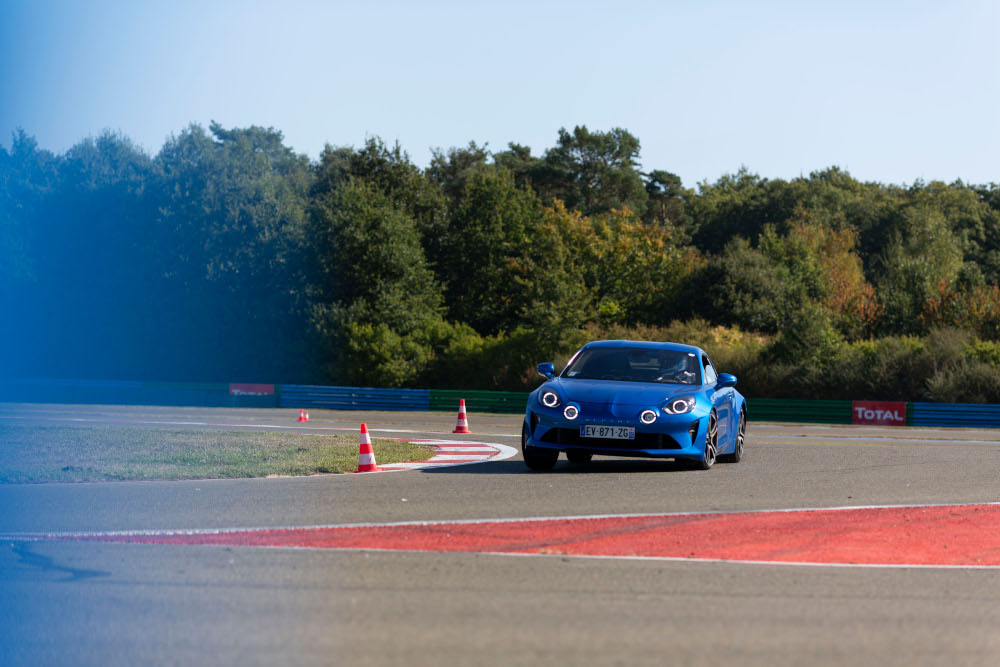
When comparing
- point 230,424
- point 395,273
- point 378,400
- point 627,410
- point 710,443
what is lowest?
point 230,424

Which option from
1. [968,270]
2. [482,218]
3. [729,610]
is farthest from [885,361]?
[729,610]

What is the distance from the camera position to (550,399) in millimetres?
13320

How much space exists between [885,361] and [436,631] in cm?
3968

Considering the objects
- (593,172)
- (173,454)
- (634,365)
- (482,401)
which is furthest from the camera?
(593,172)

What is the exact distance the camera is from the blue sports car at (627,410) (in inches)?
514

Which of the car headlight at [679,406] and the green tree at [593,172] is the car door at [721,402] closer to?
the car headlight at [679,406]

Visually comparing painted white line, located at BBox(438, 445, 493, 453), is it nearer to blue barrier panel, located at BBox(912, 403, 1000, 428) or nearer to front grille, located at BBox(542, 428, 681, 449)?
front grille, located at BBox(542, 428, 681, 449)

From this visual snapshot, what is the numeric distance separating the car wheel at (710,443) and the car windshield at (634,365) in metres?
0.60

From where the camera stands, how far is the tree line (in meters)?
53.5

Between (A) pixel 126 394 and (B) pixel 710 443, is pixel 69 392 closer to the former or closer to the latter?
(A) pixel 126 394

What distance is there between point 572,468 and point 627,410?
4.54 ft

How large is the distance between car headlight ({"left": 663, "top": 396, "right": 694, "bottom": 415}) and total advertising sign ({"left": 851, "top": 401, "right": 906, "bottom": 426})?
81.0 ft

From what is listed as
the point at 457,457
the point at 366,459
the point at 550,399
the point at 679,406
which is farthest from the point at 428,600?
the point at 457,457

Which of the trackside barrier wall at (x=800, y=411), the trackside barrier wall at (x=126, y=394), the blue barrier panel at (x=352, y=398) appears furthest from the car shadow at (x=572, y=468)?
the trackside barrier wall at (x=126, y=394)
